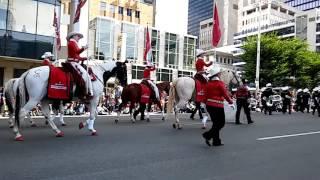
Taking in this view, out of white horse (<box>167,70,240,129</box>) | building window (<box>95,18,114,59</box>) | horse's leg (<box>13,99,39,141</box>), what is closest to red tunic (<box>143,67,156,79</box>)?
white horse (<box>167,70,240,129</box>)

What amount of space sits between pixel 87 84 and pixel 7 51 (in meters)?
21.0

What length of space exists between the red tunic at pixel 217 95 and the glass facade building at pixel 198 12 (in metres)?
145

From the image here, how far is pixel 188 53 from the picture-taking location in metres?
76.1

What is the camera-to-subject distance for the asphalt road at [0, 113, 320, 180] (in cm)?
717

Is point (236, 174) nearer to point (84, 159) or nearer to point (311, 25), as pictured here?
point (84, 159)

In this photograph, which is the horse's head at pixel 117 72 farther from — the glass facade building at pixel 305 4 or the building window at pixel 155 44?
the glass facade building at pixel 305 4

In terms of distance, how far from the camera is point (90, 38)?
214ft

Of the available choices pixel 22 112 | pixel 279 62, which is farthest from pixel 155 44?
pixel 22 112

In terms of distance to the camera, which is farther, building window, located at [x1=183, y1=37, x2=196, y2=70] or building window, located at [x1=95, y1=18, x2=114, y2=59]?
building window, located at [x1=183, y1=37, x2=196, y2=70]

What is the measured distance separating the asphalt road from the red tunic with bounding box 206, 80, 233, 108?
3.54ft

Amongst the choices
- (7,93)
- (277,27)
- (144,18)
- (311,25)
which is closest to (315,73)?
(144,18)

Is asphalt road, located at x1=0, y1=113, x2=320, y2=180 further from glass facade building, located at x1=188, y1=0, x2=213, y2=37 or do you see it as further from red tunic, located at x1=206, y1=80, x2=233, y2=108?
glass facade building, located at x1=188, y1=0, x2=213, y2=37

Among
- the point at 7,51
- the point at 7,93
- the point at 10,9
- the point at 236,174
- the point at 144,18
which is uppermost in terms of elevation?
the point at 144,18

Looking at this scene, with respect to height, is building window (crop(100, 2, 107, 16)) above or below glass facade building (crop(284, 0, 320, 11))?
below
